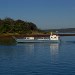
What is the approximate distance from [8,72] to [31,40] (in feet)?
170

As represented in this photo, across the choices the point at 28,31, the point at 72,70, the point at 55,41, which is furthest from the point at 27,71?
the point at 28,31

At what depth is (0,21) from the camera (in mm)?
126625

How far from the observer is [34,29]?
451ft

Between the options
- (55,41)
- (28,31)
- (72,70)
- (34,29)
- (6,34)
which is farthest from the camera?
(34,29)

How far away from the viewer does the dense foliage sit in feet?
397

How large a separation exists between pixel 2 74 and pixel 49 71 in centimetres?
383

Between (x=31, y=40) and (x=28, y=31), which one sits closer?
(x=31, y=40)

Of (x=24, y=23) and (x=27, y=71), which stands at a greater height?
(x=24, y=23)

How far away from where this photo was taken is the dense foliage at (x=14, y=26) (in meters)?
121

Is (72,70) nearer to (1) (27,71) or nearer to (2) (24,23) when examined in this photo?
(1) (27,71)

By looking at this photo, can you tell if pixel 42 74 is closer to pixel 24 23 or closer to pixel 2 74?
pixel 2 74

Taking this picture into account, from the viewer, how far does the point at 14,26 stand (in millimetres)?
125125

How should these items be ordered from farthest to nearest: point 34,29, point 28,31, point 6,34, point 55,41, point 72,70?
point 34,29
point 28,31
point 6,34
point 55,41
point 72,70

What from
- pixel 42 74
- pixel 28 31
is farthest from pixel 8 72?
pixel 28 31
